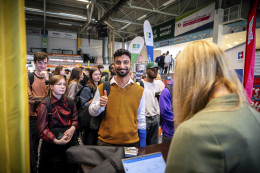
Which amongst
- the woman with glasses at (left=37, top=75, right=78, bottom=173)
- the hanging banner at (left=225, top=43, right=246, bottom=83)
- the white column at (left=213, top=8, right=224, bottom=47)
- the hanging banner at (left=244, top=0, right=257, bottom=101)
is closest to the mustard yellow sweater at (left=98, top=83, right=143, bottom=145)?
the woman with glasses at (left=37, top=75, right=78, bottom=173)

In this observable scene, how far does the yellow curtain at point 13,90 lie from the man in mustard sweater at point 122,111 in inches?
35.1

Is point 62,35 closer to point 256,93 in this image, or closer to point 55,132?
point 55,132

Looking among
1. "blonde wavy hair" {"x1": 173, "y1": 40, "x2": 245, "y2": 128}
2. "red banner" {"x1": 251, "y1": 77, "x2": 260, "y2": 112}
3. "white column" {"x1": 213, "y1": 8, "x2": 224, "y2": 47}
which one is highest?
"white column" {"x1": 213, "y1": 8, "x2": 224, "y2": 47}

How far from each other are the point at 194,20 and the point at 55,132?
835 centimetres

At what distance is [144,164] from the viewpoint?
101 centimetres

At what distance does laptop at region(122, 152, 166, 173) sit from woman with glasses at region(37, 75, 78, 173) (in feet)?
3.86

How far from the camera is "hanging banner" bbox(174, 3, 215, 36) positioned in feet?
24.0

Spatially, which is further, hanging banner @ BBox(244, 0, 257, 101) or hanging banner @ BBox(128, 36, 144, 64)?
hanging banner @ BBox(128, 36, 144, 64)

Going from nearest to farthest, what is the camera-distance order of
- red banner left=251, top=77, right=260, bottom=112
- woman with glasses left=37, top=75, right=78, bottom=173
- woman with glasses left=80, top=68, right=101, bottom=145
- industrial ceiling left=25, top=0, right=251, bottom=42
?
woman with glasses left=37, top=75, right=78, bottom=173 < woman with glasses left=80, top=68, right=101, bottom=145 < red banner left=251, top=77, right=260, bottom=112 < industrial ceiling left=25, top=0, right=251, bottom=42

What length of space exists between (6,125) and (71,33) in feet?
59.3

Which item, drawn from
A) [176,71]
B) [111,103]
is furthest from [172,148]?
[111,103]

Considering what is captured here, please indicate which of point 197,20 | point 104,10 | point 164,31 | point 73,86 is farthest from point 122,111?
point 164,31

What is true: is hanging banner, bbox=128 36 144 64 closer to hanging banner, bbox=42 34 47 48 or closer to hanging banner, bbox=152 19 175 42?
hanging banner, bbox=152 19 175 42

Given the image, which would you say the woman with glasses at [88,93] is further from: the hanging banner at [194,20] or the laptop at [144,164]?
the hanging banner at [194,20]
